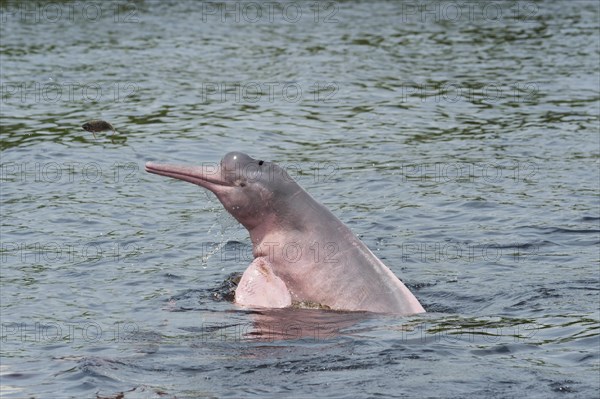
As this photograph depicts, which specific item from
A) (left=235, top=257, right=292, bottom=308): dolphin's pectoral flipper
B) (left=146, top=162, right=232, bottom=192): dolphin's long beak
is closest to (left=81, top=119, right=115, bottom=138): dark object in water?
(left=146, top=162, right=232, bottom=192): dolphin's long beak

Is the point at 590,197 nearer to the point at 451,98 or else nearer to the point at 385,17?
the point at 451,98

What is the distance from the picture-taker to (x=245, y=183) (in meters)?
13.0

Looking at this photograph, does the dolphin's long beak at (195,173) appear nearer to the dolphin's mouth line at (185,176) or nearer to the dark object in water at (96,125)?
the dolphin's mouth line at (185,176)

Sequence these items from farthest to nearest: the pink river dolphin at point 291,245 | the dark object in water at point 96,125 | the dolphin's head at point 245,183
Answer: the dark object in water at point 96,125 → the dolphin's head at point 245,183 → the pink river dolphin at point 291,245

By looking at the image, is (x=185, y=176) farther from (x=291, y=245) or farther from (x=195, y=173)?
(x=291, y=245)

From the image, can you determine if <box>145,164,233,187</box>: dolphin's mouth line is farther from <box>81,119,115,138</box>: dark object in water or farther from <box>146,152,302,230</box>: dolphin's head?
<box>81,119,115,138</box>: dark object in water

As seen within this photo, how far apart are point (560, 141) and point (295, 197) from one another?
10.1 m

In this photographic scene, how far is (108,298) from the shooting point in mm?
13867

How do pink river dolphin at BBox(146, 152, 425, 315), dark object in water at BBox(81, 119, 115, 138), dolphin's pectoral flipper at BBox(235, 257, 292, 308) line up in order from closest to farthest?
dolphin's pectoral flipper at BBox(235, 257, 292, 308) < pink river dolphin at BBox(146, 152, 425, 315) < dark object in water at BBox(81, 119, 115, 138)

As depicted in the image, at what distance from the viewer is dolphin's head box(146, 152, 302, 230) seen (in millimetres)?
13047

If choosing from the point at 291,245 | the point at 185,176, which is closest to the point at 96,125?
the point at 185,176

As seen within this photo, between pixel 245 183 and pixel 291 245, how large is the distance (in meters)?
0.83

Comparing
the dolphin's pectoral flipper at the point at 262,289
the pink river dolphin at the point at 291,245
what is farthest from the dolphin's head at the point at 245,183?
the dolphin's pectoral flipper at the point at 262,289

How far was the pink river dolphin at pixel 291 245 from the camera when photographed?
12.8 metres
